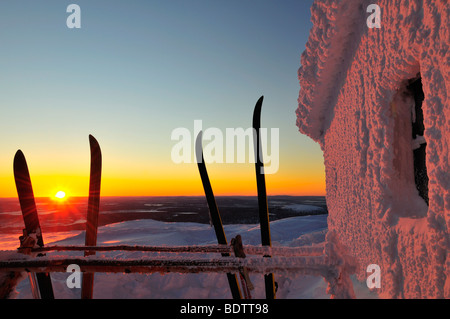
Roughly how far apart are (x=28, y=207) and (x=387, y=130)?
353cm

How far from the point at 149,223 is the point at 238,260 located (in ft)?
38.9

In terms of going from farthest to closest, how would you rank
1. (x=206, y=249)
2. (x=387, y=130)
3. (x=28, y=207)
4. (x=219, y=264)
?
1. (x=28, y=207)
2. (x=387, y=130)
3. (x=206, y=249)
4. (x=219, y=264)

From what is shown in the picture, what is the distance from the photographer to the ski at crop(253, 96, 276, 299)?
103 inches

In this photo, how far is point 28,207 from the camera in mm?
2566

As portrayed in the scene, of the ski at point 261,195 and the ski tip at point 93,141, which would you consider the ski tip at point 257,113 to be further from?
the ski tip at point 93,141

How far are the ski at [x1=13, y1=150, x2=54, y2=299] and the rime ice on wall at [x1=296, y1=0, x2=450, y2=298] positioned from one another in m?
3.17

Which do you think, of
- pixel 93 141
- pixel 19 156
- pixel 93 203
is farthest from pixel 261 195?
pixel 19 156

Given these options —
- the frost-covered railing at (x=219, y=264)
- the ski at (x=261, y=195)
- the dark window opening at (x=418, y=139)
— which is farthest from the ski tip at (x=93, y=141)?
the dark window opening at (x=418, y=139)

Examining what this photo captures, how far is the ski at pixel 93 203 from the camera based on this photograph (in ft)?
9.41

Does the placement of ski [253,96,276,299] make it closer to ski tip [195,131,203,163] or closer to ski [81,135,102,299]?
ski tip [195,131,203,163]

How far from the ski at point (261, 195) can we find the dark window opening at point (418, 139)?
4.64ft

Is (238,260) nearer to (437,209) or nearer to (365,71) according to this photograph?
(437,209)

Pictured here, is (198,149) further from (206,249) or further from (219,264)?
(219,264)
